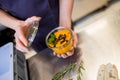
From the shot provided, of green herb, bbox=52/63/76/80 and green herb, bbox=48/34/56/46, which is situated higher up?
green herb, bbox=48/34/56/46

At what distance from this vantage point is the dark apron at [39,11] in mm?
820

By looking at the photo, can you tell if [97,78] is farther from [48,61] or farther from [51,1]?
[51,1]

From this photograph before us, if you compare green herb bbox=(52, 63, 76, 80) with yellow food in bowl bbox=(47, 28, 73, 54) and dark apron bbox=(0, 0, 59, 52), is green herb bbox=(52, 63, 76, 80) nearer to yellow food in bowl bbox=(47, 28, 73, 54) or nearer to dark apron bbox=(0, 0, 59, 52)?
yellow food in bowl bbox=(47, 28, 73, 54)

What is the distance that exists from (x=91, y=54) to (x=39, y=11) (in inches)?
10.8

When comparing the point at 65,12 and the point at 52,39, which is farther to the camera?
the point at 65,12

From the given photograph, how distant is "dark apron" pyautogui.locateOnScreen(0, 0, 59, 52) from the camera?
820mm

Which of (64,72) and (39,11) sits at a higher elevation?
(39,11)

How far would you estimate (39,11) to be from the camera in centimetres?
85

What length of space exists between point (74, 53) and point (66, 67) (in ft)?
0.20

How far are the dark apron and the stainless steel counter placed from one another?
0.15 meters

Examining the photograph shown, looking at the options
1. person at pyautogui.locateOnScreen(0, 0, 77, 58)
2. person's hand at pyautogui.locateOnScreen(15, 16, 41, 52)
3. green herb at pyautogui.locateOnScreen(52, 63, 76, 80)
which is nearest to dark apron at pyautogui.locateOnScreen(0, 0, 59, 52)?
person at pyautogui.locateOnScreen(0, 0, 77, 58)

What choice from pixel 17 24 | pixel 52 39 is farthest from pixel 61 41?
pixel 17 24

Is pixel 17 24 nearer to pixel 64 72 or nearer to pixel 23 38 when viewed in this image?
pixel 23 38

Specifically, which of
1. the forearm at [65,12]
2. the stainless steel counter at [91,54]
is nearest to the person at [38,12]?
the forearm at [65,12]
